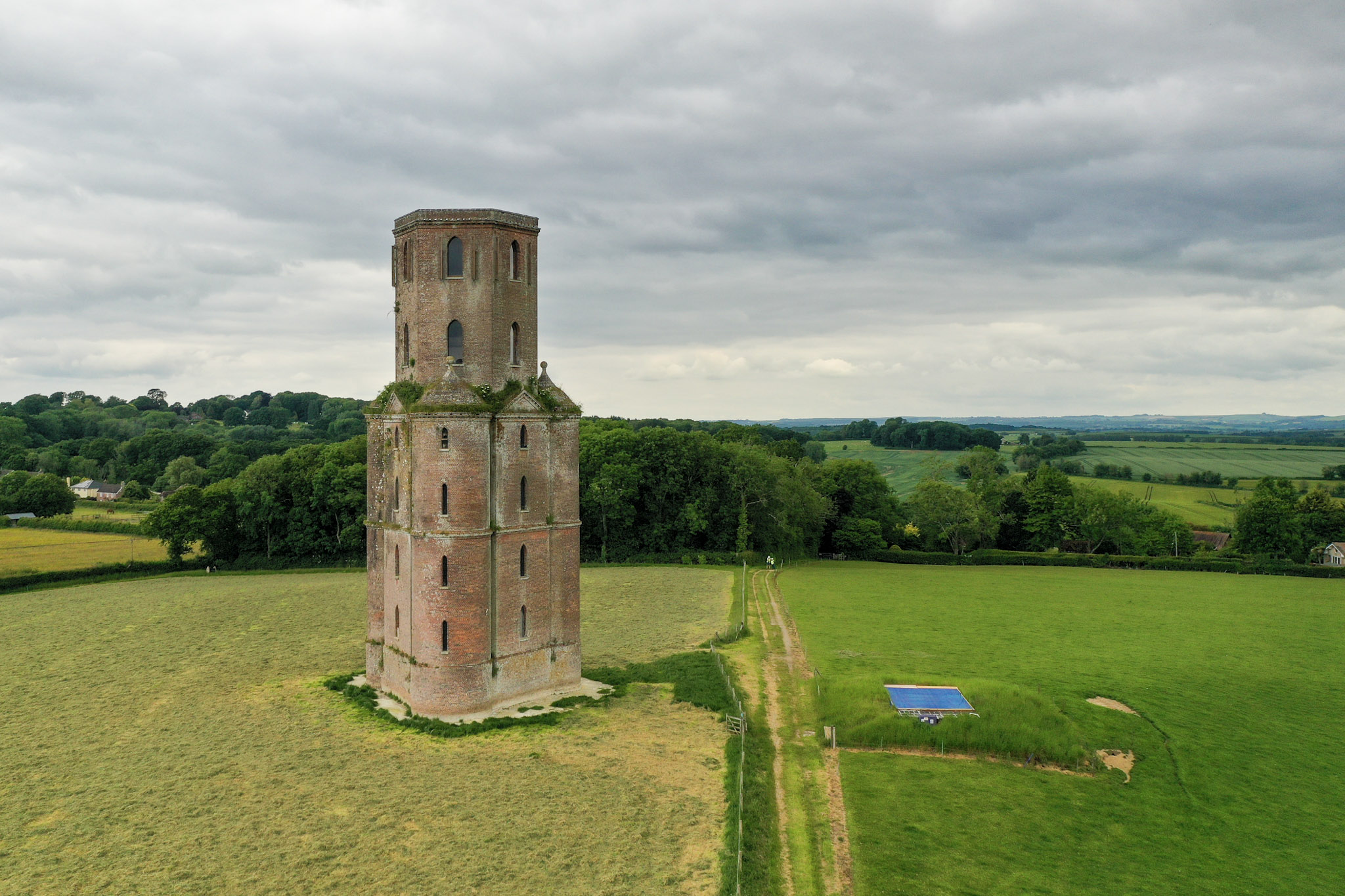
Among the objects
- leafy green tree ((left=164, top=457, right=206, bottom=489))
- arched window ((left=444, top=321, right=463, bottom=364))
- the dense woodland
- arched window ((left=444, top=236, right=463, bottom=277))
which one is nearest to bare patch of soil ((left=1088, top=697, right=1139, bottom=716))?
arched window ((left=444, top=321, right=463, bottom=364))

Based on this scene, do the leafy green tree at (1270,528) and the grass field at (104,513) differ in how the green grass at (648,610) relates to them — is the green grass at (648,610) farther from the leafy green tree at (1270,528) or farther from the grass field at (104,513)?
the grass field at (104,513)

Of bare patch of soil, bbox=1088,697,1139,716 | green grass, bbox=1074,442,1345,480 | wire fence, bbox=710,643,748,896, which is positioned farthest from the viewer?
green grass, bbox=1074,442,1345,480

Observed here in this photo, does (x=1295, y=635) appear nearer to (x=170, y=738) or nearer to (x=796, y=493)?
(x=796, y=493)

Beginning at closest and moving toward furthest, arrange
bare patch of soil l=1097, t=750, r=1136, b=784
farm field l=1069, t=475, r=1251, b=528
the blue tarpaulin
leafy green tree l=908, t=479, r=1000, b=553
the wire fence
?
the wire fence → bare patch of soil l=1097, t=750, r=1136, b=784 → the blue tarpaulin → leafy green tree l=908, t=479, r=1000, b=553 → farm field l=1069, t=475, r=1251, b=528

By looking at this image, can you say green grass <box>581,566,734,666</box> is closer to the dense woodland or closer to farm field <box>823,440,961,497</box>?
the dense woodland

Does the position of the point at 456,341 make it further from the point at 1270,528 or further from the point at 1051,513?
the point at 1270,528

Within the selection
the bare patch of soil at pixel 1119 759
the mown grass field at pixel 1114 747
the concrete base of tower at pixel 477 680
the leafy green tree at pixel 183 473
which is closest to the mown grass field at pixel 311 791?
the concrete base of tower at pixel 477 680

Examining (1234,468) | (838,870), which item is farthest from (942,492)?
(1234,468)
